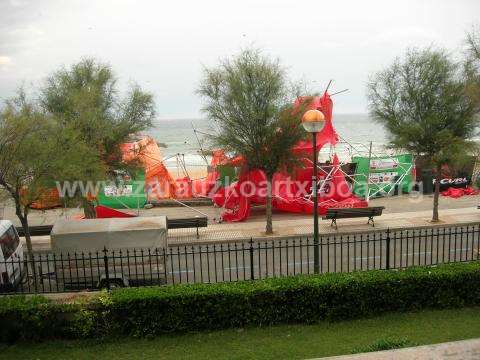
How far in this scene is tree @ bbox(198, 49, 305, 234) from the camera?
18594 mm

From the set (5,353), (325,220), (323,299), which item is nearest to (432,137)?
(325,220)

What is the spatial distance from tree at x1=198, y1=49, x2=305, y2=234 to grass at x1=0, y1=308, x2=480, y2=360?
34.2 feet

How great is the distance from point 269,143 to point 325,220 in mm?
4614

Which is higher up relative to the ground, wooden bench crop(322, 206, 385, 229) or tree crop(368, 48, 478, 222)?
tree crop(368, 48, 478, 222)

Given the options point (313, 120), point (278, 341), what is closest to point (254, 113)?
point (313, 120)

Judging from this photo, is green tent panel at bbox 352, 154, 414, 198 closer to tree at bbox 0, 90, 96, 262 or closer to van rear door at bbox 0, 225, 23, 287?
tree at bbox 0, 90, 96, 262

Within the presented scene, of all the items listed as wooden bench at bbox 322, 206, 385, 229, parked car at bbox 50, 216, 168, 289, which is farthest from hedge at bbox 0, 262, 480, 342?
wooden bench at bbox 322, 206, 385, 229

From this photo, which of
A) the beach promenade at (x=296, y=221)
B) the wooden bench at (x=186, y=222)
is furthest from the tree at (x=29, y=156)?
the wooden bench at (x=186, y=222)

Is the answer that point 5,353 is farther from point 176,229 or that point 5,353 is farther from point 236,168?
point 236,168

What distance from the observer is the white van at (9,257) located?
11219 mm

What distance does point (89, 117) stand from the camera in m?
18.4

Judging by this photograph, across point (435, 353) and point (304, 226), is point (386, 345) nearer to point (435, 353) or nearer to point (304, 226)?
point (435, 353)

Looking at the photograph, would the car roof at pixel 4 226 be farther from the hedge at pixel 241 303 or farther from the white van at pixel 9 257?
the hedge at pixel 241 303

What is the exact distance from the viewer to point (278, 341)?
835 centimetres
